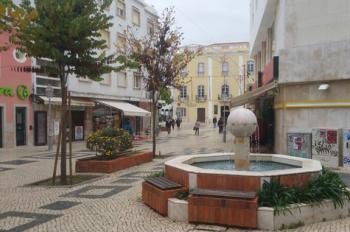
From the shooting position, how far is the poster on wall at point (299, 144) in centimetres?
1578

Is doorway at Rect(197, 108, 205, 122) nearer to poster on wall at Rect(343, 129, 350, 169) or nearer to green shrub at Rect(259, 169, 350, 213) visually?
poster on wall at Rect(343, 129, 350, 169)

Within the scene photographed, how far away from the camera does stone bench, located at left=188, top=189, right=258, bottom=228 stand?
6.92 meters

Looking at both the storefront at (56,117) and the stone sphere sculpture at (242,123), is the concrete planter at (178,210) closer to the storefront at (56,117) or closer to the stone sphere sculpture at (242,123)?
the stone sphere sculpture at (242,123)

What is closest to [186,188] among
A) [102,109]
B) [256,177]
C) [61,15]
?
[256,177]

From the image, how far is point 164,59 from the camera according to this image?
19.3 m

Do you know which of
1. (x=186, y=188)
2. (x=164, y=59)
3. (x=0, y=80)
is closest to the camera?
(x=186, y=188)

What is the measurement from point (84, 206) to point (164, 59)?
11.3 metres

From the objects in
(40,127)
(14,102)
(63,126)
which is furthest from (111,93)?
(63,126)

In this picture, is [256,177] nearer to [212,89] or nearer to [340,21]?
[340,21]

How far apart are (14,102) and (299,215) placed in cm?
1998

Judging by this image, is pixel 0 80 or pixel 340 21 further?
pixel 0 80

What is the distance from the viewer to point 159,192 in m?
7.97

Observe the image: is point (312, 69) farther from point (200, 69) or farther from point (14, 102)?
point (200, 69)

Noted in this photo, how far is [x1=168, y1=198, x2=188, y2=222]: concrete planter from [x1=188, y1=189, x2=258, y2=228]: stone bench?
11 centimetres
